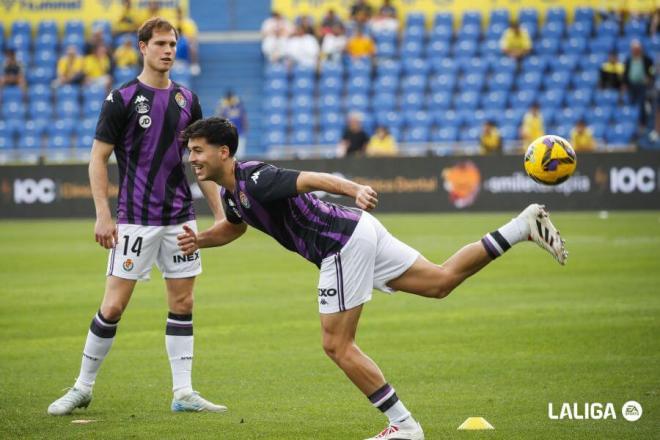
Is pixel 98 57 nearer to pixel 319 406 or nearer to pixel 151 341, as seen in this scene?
pixel 151 341

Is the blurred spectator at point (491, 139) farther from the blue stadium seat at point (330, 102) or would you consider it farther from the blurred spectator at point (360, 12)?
the blurred spectator at point (360, 12)

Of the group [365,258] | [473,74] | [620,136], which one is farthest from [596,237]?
[365,258]

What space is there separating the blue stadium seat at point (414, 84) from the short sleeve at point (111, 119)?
76.8ft

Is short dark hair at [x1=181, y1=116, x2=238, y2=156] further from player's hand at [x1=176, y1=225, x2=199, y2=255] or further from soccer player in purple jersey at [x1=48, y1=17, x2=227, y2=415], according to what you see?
soccer player in purple jersey at [x1=48, y1=17, x2=227, y2=415]

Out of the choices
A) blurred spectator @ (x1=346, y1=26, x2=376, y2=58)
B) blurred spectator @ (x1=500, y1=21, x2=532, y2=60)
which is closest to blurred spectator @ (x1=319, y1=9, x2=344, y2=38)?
blurred spectator @ (x1=346, y1=26, x2=376, y2=58)

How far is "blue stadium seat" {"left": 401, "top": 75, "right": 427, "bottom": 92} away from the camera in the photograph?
31.0 metres

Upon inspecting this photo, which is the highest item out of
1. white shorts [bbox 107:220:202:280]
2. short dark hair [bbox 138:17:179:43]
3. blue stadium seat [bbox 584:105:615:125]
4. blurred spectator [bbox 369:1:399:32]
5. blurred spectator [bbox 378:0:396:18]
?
blurred spectator [bbox 378:0:396:18]

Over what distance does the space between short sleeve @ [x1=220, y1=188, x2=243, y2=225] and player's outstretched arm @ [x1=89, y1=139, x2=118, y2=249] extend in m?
0.91

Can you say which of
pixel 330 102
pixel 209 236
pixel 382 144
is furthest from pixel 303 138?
pixel 209 236

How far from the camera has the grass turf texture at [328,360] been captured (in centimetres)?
757

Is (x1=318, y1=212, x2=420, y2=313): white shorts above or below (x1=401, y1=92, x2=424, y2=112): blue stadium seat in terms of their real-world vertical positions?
above

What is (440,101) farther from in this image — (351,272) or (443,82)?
(351,272)

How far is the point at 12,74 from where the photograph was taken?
107 ft

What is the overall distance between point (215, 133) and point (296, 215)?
0.72 metres
